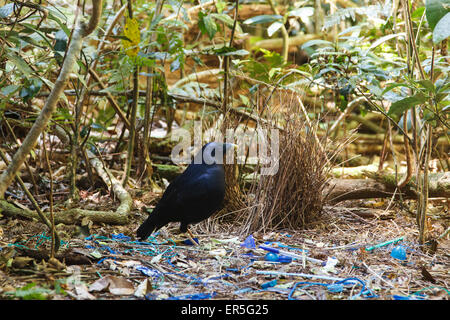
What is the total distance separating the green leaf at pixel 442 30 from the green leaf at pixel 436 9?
0.16 m

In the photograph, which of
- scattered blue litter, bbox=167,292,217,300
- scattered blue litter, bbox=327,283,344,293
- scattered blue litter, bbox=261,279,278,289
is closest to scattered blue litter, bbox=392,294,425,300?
scattered blue litter, bbox=327,283,344,293

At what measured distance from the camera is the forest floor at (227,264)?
2010mm

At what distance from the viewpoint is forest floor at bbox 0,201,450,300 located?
2.01 metres

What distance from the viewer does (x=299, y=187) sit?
309cm

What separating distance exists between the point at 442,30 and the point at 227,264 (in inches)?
61.8

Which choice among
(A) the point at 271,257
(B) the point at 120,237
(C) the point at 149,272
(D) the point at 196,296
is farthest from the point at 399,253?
(B) the point at 120,237

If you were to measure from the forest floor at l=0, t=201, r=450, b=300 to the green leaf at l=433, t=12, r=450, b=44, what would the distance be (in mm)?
1124

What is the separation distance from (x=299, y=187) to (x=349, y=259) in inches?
27.8

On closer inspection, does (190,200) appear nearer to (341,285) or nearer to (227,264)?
(227,264)

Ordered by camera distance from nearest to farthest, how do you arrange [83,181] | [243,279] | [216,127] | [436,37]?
[436,37]
[243,279]
[216,127]
[83,181]

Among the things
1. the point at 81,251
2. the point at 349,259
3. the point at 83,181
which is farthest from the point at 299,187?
the point at 83,181

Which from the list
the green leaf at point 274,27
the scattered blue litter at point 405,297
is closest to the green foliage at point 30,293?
the scattered blue litter at point 405,297
